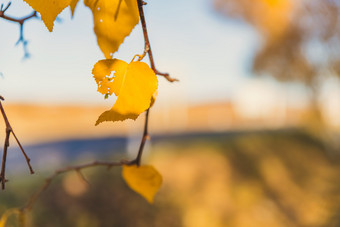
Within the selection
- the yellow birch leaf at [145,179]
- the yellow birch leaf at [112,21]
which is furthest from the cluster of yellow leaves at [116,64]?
the yellow birch leaf at [145,179]

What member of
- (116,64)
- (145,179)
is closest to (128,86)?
(116,64)

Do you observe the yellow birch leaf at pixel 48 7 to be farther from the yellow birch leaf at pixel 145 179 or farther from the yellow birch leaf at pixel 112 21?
the yellow birch leaf at pixel 145 179

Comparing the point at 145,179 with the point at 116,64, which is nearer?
the point at 116,64

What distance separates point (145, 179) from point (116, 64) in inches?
6.3

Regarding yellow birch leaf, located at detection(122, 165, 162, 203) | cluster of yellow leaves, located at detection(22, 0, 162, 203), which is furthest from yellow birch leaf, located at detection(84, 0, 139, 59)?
yellow birch leaf, located at detection(122, 165, 162, 203)

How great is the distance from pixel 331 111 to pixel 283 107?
10307mm

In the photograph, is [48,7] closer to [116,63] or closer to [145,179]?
[116,63]

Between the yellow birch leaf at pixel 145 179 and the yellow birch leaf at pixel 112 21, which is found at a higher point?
the yellow birch leaf at pixel 112 21

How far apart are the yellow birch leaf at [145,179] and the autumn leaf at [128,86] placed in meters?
0.13

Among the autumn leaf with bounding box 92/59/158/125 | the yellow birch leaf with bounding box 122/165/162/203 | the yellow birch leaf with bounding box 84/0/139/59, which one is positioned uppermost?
the yellow birch leaf with bounding box 84/0/139/59

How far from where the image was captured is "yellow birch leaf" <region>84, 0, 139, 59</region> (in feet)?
1.09

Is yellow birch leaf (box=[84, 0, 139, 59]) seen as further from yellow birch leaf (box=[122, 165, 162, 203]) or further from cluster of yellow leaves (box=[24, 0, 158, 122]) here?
yellow birch leaf (box=[122, 165, 162, 203])

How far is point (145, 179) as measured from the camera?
43 centimetres

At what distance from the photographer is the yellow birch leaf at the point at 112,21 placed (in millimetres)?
333
